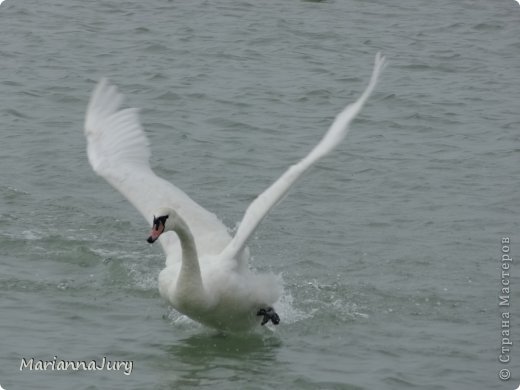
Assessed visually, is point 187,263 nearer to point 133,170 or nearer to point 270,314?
point 270,314

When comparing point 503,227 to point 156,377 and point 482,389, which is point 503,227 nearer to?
point 482,389

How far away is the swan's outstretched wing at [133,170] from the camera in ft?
32.8

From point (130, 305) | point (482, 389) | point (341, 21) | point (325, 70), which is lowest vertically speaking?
point (482, 389)

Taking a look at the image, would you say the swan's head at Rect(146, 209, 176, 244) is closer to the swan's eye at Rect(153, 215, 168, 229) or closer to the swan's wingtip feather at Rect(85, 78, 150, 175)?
the swan's eye at Rect(153, 215, 168, 229)

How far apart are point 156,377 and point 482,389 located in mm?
2228

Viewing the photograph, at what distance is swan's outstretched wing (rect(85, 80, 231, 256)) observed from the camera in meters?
10.0

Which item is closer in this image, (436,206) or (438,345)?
(438,345)

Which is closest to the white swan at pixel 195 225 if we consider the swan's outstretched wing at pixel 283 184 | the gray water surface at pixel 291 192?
the swan's outstretched wing at pixel 283 184

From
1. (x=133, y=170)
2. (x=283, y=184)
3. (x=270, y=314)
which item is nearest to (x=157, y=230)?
(x=283, y=184)

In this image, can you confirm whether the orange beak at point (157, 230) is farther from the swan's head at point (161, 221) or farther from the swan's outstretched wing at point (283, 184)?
the swan's outstretched wing at point (283, 184)

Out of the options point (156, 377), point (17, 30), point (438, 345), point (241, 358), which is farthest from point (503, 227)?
point (17, 30)

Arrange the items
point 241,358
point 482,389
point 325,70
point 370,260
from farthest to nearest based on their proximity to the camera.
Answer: point 325,70 → point 370,260 → point 241,358 → point 482,389

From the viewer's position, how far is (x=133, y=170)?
1037 cm

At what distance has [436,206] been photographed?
12.9m
